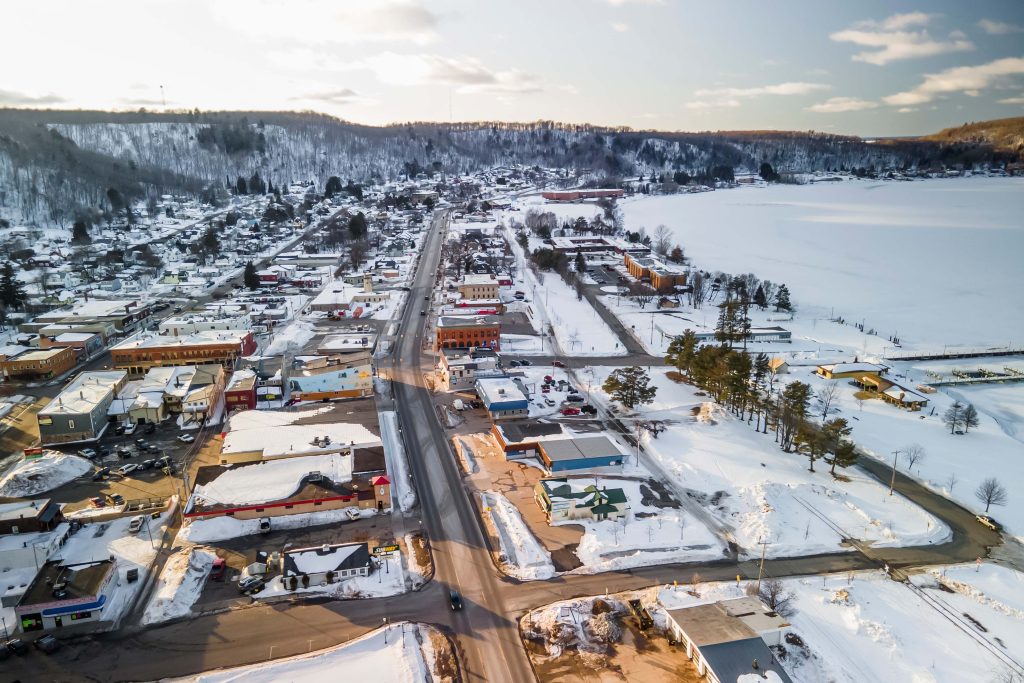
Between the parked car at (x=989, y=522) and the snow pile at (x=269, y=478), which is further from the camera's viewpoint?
the snow pile at (x=269, y=478)

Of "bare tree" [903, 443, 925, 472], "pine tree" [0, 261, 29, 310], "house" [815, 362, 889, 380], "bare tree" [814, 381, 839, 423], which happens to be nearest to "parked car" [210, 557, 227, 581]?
"bare tree" [903, 443, 925, 472]

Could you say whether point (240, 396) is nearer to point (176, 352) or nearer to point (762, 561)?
point (176, 352)

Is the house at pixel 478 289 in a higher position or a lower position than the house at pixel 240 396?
higher

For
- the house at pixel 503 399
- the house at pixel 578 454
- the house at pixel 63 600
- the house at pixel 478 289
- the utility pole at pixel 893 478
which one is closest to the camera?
the house at pixel 63 600

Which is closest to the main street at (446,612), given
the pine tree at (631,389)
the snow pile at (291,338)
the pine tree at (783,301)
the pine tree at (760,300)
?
the pine tree at (631,389)

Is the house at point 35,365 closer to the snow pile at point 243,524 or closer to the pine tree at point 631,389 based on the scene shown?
the snow pile at point 243,524

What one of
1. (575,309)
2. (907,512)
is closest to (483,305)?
(575,309)

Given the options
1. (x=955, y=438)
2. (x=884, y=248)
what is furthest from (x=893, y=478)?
(x=884, y=248)
